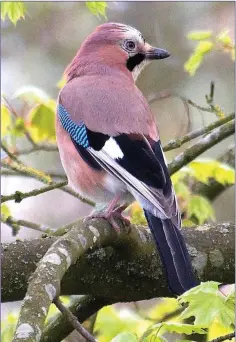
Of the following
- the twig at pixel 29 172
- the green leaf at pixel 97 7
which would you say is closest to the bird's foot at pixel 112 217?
the twig at pixel 29 172

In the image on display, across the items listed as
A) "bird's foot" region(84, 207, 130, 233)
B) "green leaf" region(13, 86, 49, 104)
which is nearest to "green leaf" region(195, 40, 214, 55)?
"green leaf" region(13, 86, 49, 104)

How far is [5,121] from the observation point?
13.5 feet

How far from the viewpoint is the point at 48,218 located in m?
7.34

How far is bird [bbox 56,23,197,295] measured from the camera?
2771 mm

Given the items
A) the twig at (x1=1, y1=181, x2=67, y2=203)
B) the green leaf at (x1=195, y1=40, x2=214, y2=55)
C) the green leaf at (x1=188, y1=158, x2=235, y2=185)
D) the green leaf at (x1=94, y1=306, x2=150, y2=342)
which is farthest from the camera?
the green leaf at (x1=195, y1=40, x2=214, y2=55)

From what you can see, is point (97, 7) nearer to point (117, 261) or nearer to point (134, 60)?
point (134, 60)

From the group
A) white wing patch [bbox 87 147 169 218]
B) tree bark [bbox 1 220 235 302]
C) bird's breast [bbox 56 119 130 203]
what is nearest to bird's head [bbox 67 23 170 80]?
bird's breast [bbox 56 119 130 203]

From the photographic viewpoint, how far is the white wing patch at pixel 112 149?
3035mm

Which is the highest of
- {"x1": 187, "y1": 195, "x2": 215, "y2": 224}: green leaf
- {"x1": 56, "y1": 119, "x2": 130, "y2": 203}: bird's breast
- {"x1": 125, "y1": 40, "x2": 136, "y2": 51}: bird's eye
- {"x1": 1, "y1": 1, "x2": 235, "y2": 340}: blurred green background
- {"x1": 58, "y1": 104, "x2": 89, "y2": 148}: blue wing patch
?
{"x1": 125, "y1": 40, "x2": 136, "y2": 51}: bird's eye

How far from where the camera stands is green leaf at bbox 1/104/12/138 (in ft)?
13.4

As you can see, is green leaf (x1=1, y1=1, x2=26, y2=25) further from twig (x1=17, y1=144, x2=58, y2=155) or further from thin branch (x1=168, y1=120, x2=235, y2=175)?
thin branch (x1=168, y1=120, x2=235, y2=175)

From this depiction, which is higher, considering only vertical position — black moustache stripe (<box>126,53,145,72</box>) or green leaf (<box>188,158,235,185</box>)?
black moustache stripe (<box>126,53,145,72</box>)

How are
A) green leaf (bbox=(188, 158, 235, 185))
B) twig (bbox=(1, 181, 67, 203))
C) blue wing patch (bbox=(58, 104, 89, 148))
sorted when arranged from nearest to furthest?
blue wing patch (bbox=(58, 104, 89, 148))
twig (bbox=(1, 181, 67, 203))
green leaf (bbox=(188, 158, 235, 185))

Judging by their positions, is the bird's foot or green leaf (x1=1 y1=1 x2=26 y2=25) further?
green leaf (x1=1 y1=1 x2=26 y2=25)
